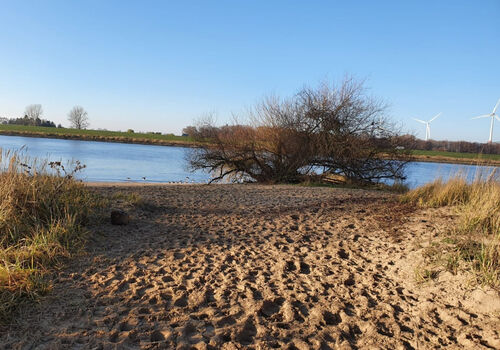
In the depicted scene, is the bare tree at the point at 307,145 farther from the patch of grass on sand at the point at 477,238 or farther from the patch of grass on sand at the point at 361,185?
the patch of grass on sand at the point at 477,238

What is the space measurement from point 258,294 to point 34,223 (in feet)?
13.8

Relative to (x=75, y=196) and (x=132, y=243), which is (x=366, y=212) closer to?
(x=132, y=243)

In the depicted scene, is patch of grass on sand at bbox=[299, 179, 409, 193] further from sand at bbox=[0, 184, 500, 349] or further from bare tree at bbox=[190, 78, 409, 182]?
sand at bbox=[0, 184, 500, 349]

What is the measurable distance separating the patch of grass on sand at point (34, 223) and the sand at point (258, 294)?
0.27 meters

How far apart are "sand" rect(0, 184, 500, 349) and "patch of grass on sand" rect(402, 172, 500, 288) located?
247 mm

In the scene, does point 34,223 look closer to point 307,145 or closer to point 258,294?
point 258,294

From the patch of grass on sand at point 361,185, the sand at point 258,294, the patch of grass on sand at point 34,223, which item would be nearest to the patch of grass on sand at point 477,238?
the sand at point 258,294

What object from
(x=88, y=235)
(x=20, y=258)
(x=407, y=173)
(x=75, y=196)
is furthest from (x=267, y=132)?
(x=20, y=258)

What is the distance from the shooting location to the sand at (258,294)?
3352mm

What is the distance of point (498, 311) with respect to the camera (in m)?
3.75

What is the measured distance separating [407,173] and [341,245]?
14.3m

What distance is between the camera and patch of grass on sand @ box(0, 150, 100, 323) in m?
4.06

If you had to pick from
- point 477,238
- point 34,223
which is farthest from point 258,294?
point 34,223

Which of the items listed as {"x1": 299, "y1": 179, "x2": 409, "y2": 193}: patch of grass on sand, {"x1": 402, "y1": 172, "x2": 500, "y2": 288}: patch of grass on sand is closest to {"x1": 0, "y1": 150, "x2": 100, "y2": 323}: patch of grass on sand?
{"x1": 402, "y1": 172, "x2": 500, "y2": 288}: patch of grass on sand
